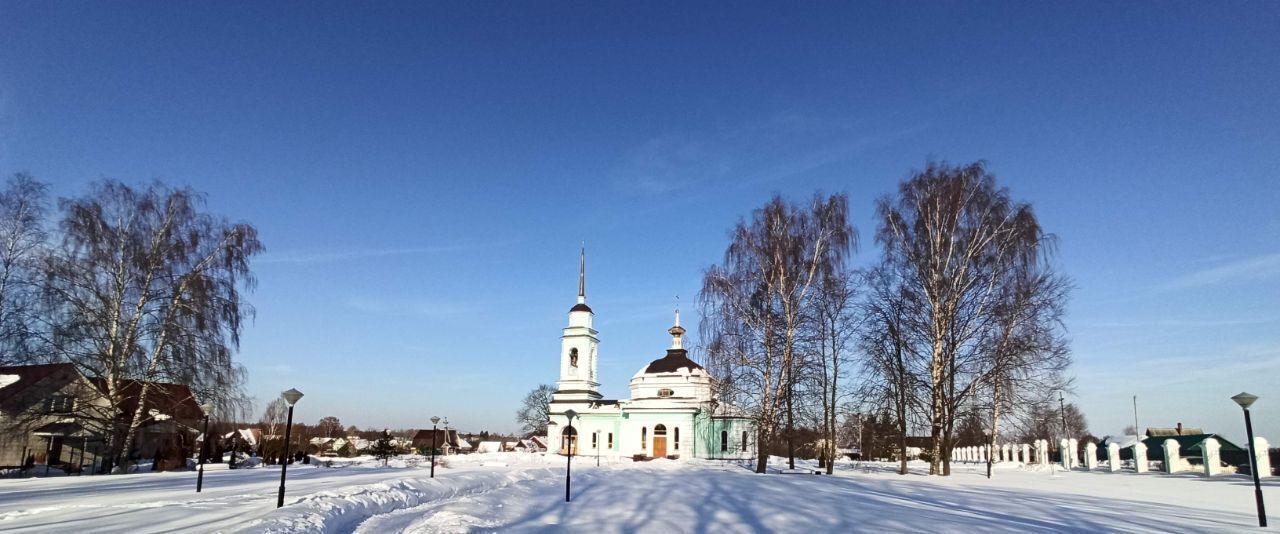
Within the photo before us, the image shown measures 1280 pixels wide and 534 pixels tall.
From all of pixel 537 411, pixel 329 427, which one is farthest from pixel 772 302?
pixel 329 427

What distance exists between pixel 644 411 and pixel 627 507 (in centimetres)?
3271

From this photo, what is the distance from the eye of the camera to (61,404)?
25.9 meters

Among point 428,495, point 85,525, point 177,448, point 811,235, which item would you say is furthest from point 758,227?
point 177,448

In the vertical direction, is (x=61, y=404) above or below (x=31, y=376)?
below

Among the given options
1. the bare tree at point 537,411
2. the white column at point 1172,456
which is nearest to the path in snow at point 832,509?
the white column at point 1172,456

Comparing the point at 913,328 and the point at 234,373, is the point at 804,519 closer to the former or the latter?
the point at 913,328

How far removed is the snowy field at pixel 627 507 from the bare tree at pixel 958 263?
4.47 meters

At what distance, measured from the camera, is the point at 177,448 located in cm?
3141

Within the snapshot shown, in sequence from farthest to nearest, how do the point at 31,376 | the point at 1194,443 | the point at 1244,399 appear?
the point at 1194,443, the point at 31,376, the point at 1244,399

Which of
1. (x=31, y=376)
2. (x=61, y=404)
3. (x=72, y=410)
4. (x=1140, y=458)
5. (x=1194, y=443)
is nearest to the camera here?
(x=72, y=410)

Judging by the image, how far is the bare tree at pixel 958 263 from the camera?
83.5 feet

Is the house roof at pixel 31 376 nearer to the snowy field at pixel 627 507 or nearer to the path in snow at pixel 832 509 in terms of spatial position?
the snowy field at pixel 627 507

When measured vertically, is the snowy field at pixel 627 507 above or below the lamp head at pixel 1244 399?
below

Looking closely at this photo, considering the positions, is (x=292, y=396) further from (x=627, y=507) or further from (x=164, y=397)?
(x=164, y=397)
